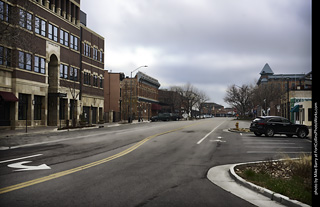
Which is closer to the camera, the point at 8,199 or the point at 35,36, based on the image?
the point at 8,199

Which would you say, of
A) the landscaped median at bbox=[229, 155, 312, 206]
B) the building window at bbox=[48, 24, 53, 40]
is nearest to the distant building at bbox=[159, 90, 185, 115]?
the building window at bbox=[48, 24, 53, 40]

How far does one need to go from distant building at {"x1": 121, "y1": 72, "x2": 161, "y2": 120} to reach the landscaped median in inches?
2753

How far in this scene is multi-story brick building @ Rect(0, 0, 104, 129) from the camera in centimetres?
3422

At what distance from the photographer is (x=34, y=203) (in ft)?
21.9

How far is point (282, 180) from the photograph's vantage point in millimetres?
9047

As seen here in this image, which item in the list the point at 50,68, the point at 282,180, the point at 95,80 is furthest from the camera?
the point at 95,80

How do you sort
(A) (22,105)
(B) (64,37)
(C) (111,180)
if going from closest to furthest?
(C) (111,180) < (A) (22,105) < (B) (64,37)

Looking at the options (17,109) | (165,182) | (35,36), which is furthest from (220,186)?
(35,36)

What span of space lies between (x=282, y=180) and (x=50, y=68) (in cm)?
4104

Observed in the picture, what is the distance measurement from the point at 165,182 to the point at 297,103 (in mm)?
48720

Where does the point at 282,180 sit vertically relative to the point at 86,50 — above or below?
below

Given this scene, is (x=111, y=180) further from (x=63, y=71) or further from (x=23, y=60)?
(x=63, y=71)

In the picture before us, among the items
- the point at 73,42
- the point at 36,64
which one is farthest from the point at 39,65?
the point at 73,42

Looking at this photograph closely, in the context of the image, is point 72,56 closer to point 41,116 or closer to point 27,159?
point 41,116
